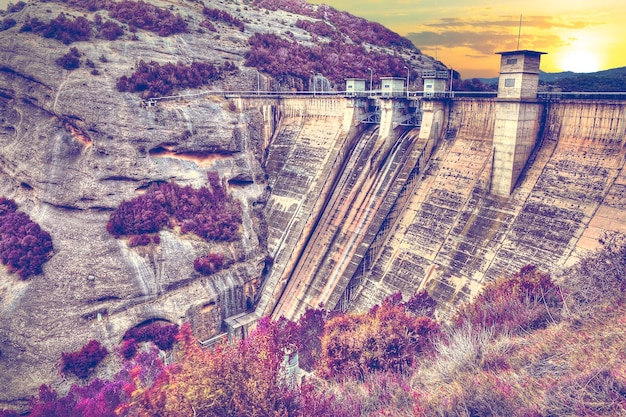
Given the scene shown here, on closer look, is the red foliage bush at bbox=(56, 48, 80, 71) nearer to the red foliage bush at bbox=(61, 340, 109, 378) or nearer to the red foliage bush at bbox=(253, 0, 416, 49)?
the red foliage bush at bbox=(61, 340, 109, 378)

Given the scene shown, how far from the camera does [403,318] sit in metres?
23.0

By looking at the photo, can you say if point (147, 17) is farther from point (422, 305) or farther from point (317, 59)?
point (422, 305)

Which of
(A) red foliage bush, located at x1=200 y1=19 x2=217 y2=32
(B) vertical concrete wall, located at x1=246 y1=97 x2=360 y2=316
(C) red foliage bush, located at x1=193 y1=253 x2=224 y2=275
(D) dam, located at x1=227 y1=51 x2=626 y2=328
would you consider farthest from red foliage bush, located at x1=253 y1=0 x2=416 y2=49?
(C) red foliage bush, located at x1=193 y1=253 x2=224 y2=275

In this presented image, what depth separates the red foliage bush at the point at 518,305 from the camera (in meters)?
19.9

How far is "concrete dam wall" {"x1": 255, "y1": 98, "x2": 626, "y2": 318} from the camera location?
2398 cm

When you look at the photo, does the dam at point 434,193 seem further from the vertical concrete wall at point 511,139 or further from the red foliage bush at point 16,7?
the red foliage bush at point 16,7

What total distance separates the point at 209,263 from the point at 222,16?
35069 millimetres

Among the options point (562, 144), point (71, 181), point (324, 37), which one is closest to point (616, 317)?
point (562, 144)

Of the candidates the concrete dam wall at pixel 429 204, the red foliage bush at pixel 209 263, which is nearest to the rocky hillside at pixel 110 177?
the red foliage bush at pixel 209 263

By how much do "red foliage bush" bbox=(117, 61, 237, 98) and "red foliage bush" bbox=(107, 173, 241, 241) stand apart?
919 centimetres

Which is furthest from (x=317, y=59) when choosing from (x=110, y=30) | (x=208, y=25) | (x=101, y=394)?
(x=101, y=394)

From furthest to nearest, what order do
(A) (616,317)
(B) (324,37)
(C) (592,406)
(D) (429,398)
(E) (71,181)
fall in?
(B) (324,37), (E) (71,181), (A) (616,317), (D) (429,398), (C) (592,406)

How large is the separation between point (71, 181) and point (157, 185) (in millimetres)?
6107

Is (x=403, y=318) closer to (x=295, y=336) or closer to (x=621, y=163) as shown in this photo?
(x=295, y=336)
